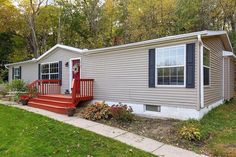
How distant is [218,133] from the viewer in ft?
22.3

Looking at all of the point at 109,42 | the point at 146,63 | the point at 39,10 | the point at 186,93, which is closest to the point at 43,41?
the point at 39,10

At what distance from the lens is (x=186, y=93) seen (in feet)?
25.7

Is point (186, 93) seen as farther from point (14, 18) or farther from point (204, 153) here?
point (14, 18)

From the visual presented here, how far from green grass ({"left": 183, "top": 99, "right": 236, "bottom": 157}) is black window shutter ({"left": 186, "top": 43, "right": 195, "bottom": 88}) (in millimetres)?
1309

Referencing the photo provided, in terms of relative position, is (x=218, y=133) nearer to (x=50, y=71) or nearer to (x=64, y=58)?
(x=64, y=58)

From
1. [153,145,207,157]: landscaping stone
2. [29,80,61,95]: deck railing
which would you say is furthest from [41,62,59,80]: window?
[153,145,207,157]: landscaping stone

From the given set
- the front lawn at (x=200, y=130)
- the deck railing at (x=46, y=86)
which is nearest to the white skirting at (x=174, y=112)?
the front lawn at (x=200, y=130)

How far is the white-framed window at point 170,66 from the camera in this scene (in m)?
7.97

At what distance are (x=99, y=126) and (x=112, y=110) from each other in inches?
36.0

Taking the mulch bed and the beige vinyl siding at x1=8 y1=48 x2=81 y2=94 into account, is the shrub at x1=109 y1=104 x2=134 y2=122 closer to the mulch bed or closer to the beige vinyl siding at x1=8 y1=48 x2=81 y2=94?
the mulch bed

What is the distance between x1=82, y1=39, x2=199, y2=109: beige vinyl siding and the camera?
8.02m

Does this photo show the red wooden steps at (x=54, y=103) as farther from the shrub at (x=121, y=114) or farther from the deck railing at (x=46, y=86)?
the shrub at (x=121, y=114)

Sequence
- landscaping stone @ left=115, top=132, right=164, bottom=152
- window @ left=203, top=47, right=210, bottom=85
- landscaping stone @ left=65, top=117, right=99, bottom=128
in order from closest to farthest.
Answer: landscaping stone @ left=115, top=132, right=164, bottom=152, landscaping stone @ left=65, top=117, right=99, bottom=128, window @ left=203, top=47, right=210, bottom=85

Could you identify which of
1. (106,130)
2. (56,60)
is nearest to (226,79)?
(106,130)
